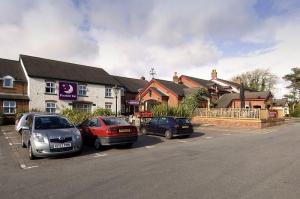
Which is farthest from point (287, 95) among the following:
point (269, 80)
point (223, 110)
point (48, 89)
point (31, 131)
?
point (31, 131)

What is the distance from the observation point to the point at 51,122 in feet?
39.0

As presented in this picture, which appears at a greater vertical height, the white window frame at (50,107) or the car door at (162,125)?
the white window frame at (50,107)

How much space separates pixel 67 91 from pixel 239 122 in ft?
68.2

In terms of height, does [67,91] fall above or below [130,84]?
below

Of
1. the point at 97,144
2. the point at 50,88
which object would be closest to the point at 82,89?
the point at 50,88

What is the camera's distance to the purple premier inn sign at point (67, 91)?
3422cm

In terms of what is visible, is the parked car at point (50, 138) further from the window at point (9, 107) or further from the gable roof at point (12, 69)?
the gable roof at point (12, 69)

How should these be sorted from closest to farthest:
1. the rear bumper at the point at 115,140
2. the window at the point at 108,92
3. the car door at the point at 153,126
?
the rear bumper at the point at 115,140
the car door at the point at 153,126
the window at the point at 108,92

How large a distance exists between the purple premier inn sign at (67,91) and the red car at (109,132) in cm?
2164

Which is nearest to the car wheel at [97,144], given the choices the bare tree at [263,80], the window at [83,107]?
the window at [83,107]

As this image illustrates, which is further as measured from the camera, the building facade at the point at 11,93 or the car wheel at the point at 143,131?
the building facade at the point at 11,93

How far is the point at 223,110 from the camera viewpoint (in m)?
29.5

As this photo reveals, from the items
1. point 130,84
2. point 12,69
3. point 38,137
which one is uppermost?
point 12,69

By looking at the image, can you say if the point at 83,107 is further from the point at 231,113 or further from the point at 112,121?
the point at 112,121
